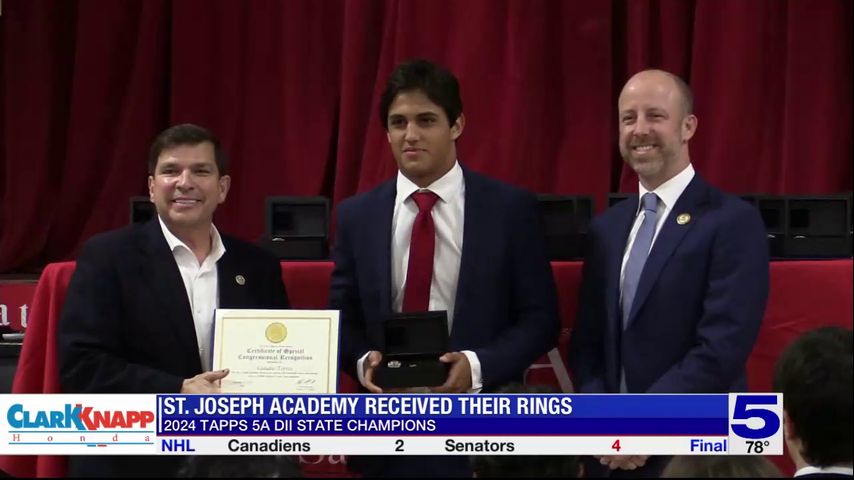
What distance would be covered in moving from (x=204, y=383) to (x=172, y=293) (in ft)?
0.88

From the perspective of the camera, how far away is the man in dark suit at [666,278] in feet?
8.67

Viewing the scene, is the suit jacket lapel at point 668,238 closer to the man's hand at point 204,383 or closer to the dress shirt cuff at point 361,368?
the dress shirt cuff at point 361,368

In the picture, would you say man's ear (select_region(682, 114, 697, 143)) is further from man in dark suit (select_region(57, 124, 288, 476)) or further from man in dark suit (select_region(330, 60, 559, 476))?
man in dark suit (select_region(57, 124, 288, 476))

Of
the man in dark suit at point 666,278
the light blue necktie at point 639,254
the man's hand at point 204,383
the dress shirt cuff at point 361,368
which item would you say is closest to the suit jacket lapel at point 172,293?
the man's hand at point 204,383

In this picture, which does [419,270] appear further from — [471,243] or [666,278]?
[666,278]

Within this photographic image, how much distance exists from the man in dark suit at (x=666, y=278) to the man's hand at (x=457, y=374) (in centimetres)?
32

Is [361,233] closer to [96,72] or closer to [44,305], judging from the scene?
[44,305]

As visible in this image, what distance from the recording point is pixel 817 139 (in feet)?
17.1

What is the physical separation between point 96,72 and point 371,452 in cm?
389

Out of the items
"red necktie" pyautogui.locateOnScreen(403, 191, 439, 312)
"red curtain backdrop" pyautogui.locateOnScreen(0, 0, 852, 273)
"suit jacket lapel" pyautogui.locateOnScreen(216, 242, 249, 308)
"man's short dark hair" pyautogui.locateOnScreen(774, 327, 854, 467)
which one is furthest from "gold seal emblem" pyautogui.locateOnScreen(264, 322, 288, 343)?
"red curtain backdrop" pyautogui.locateOnScreen(0, 0, 852, 273)

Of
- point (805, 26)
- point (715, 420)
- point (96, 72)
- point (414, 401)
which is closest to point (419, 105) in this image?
point (414, 401)

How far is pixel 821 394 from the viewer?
1924 mm

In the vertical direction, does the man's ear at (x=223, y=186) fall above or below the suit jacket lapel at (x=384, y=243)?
above

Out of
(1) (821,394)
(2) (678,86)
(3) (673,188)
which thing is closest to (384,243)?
(3) (673,188)
